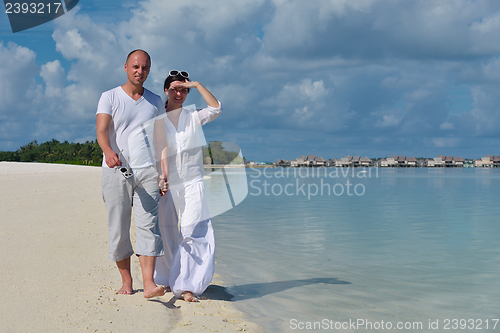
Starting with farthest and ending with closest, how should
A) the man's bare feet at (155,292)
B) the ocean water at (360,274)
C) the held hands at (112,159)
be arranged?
the ocean water at (360,274) → the man's bare feet at (155,292) → the held hands at (112,159)

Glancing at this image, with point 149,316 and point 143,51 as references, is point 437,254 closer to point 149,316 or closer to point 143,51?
A: point 149,316

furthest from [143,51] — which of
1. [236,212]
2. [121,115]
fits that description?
[236,212]

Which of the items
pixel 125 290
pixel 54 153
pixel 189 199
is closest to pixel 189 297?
pixel 125 290

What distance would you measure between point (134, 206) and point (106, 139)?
0.70m

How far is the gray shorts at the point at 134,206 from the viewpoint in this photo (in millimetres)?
3801

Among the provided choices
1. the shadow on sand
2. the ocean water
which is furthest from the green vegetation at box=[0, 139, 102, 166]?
the shadow on sand

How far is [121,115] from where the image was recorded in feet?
12.3

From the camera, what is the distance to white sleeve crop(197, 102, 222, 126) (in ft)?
13.4

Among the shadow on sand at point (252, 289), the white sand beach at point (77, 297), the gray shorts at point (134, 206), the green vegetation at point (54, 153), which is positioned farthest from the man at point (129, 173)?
the green vegetation at point (54, 153)

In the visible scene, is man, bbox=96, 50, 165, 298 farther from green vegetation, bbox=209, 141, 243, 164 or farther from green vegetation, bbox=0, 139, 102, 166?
green vegetation, bbox=0, 139, 102, 166

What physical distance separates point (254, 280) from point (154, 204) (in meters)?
2.61

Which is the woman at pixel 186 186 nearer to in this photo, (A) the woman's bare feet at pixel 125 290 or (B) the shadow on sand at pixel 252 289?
(A) the woman's bare feet at pixel 125 290

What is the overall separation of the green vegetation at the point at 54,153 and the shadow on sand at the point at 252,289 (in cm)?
6250

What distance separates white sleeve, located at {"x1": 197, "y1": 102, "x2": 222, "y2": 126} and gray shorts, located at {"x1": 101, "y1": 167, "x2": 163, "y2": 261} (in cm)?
73
